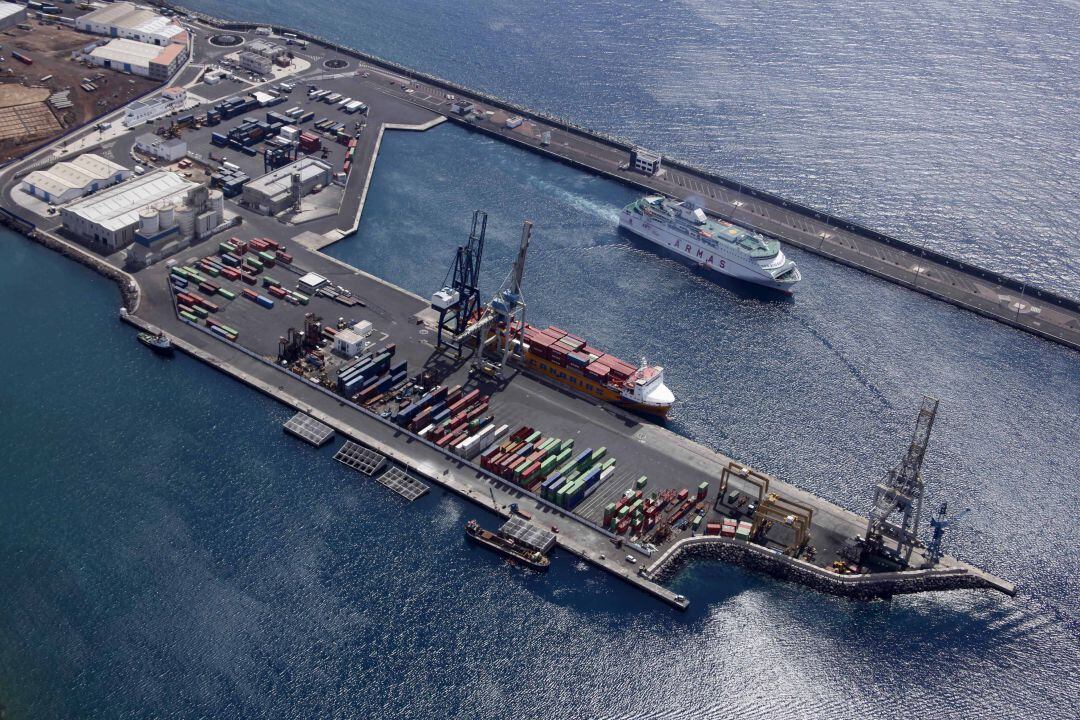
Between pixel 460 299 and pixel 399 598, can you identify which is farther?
pixel 460 299

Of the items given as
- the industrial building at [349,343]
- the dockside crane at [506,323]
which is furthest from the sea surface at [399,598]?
the dockside crane at [506,323]

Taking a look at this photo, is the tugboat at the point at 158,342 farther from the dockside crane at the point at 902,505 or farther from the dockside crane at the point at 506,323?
the dockside crane at the point at 902,505

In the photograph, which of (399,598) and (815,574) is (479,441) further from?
(815,574)

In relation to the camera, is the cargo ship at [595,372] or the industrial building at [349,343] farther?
the industrial building at [349,343]

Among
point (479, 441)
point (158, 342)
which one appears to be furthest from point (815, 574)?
point (158, 342)

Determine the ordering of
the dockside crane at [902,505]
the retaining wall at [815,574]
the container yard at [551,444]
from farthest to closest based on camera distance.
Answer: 1. the container yard at [551,444]
2. the dockside crane at [902,505]
3. the retaining wall at [815,574]

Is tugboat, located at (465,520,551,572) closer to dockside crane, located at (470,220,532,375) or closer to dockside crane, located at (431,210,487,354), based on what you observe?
dockside crane, located at (470,220,532,375)

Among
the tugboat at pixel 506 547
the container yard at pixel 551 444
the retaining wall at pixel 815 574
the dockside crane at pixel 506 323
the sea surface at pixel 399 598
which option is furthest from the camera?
the dockside crane at pixel 506 323
